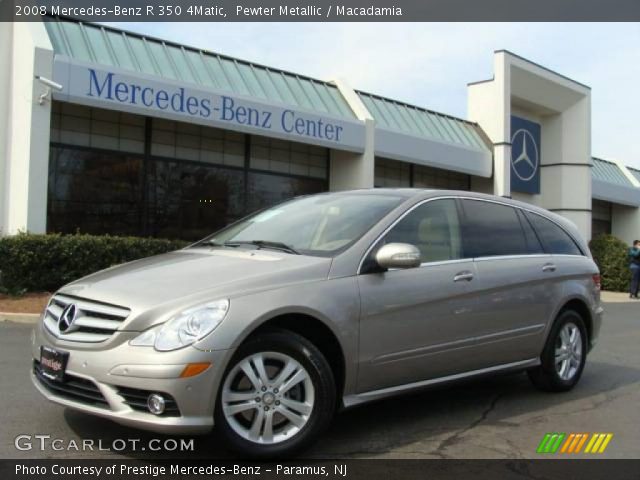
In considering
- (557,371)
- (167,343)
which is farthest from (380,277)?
(557,371)

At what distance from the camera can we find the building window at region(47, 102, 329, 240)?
47.2ft

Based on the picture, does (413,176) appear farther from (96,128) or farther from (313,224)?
(313,224)

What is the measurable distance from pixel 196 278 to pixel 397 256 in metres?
1.27

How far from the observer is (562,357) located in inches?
228

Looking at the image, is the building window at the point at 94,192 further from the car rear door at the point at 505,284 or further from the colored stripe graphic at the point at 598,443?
the colored stripe graphic at the point at 598,443

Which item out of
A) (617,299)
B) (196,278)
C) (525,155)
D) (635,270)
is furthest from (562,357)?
Answer: (525,155)

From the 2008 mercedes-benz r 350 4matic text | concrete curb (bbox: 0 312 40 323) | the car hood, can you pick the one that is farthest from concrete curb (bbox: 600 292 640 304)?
the car hood

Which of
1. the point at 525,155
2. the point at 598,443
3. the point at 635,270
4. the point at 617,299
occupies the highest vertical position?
the point at 525,155

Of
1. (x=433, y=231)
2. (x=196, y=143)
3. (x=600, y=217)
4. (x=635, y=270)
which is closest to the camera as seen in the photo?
→ (x=433, y=231)

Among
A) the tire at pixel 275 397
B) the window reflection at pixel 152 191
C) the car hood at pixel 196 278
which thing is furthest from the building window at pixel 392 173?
the tire at pixel 275 397

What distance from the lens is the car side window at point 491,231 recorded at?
5121 millimetres

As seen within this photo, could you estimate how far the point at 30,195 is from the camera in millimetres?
12656

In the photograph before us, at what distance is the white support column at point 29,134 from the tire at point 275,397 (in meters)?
10.3

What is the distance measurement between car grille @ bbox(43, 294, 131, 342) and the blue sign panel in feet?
78.5
